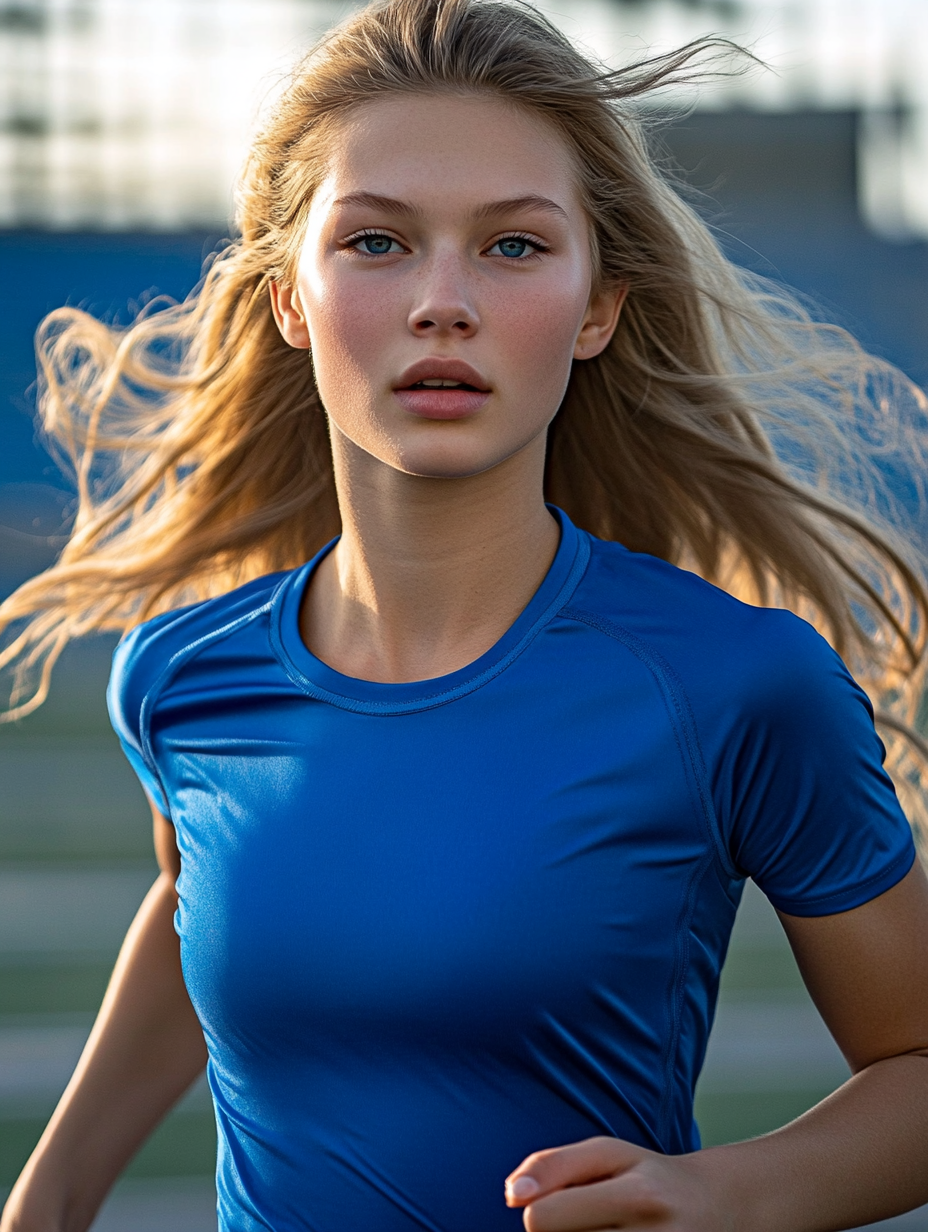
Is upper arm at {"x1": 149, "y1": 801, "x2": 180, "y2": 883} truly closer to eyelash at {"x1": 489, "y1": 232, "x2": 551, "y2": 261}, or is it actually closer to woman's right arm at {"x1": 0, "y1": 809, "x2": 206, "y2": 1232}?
woman's right arm at {"x1": 0, "y1": 809, "x2": 206, "y2": 1232}

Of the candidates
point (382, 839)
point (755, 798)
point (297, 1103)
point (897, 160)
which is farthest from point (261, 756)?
point (897, 160)

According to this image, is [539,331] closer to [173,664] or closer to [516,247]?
[516,247]

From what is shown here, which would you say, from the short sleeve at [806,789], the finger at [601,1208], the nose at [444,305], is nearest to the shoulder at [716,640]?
the short sleeve at [806,789]

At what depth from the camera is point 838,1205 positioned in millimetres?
1287

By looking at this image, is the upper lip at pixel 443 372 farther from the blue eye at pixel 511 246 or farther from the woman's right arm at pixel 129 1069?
the woman's right arm at pixel 129 1069

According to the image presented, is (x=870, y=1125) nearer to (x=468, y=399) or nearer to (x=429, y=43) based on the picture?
(x=468, y=399)

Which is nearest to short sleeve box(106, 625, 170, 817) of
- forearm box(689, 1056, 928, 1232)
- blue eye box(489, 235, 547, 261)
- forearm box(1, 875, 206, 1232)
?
forearm box(1, 875, 206, 1232)

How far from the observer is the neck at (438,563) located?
143 cm

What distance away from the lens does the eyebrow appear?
4.41ft

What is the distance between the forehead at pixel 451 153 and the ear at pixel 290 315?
6.0 inches

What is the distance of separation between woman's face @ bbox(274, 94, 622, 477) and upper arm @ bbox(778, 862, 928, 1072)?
50cm

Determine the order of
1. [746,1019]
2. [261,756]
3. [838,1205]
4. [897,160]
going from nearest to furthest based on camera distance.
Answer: [838,1205]
[261,756]
[746,1019]
[897,160]

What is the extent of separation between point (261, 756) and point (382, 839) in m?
0.17

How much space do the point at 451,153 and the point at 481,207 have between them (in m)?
0.06
